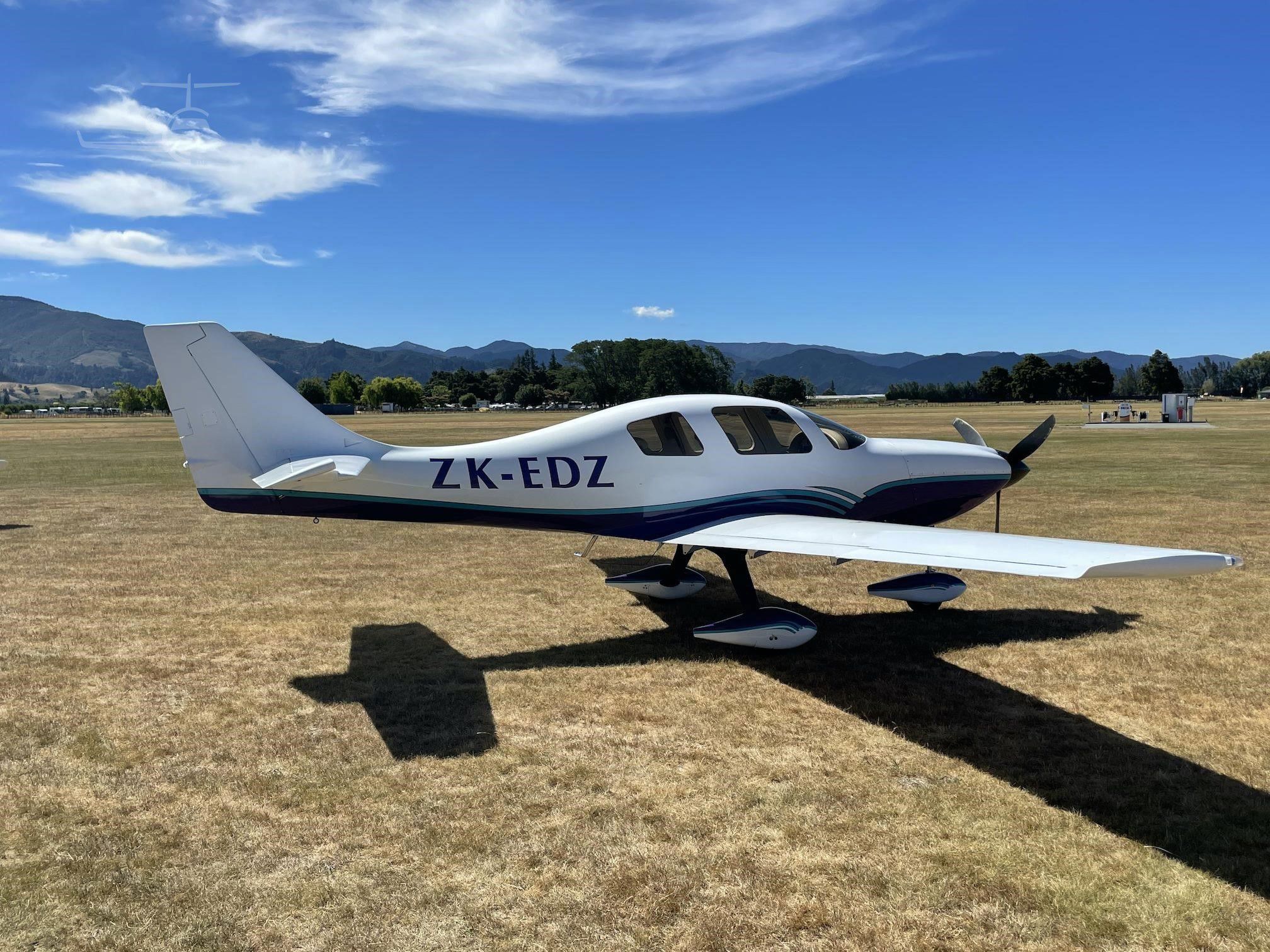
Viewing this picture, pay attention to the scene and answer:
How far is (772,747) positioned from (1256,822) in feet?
9.43

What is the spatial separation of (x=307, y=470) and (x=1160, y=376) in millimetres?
178586

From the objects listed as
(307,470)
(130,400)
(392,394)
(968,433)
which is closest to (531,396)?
(392,394)

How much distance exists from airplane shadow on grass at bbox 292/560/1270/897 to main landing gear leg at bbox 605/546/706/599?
0.67ft

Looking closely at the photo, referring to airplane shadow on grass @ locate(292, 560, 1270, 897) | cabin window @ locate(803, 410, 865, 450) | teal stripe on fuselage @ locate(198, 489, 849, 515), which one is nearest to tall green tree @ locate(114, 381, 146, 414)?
teal stripe on fuselage @ locate(198, 489, 849, 515)

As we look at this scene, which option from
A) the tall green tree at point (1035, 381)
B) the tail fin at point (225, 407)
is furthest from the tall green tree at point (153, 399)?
the tail fin at point (225, 407)

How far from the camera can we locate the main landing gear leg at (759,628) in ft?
25.8

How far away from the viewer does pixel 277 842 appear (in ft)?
15.2

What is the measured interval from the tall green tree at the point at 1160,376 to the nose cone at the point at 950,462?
16686 cm

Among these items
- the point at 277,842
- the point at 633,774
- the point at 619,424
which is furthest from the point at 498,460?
the point at 277,842

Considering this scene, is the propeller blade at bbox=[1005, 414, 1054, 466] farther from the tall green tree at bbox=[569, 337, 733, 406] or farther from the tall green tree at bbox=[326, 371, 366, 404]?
the tall green tree at bbox=[326, 371, 366, 404]

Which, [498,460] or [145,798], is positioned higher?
[498,460]

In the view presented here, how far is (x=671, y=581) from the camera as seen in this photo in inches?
403

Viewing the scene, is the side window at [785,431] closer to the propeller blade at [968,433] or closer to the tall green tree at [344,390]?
the propeller blade at [968,433]

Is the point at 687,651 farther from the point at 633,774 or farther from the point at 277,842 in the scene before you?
the point at 277,842
